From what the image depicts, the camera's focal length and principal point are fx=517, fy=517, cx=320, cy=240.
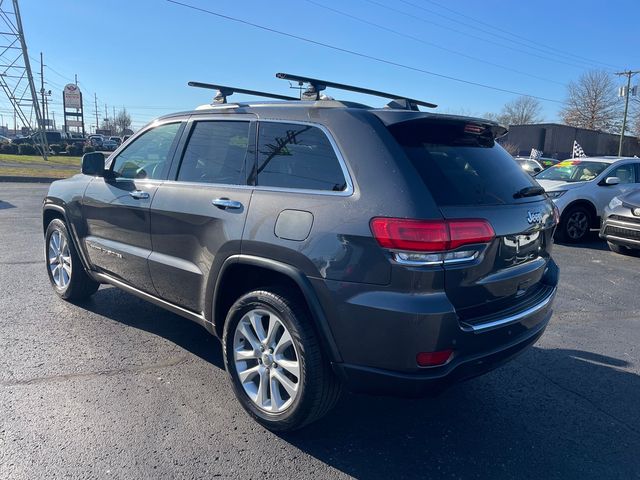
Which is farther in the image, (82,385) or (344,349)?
(82,385)

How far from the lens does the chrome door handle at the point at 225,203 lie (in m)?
3.16

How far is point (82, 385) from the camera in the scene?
137 inches

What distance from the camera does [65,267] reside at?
5.09 meters

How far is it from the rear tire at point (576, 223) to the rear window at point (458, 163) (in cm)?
741

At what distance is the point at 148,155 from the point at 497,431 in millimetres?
3267

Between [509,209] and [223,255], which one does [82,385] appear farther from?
[509,209]

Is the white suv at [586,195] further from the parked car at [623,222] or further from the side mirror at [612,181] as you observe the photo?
the parked car at [623,222]

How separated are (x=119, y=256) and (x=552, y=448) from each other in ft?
11.1

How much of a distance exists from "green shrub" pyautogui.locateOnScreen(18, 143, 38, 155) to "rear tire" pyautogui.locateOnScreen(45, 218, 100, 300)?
113 ft

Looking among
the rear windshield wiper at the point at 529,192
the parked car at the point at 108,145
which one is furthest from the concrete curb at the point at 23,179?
the parked car at the point at 108,145

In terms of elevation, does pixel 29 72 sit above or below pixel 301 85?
above

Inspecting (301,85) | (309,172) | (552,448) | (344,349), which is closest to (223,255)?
(309,172)

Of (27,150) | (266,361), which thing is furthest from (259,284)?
(27,150)

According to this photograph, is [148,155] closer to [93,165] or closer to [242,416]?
[93,165]
